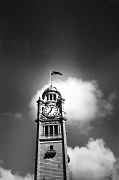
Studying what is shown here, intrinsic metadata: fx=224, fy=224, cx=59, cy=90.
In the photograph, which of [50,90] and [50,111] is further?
[50,90]

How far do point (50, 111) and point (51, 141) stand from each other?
30.3ft

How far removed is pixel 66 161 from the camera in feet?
176

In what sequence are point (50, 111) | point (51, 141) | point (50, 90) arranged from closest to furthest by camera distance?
point (51, 141), point (50, 111), point (50, 90)

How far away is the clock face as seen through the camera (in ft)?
205

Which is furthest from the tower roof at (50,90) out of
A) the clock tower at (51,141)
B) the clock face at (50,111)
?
the clock face at (50,111)

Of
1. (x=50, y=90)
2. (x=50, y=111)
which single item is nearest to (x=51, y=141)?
(x=50, y=111)

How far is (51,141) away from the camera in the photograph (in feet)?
189

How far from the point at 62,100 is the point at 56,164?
19606mm

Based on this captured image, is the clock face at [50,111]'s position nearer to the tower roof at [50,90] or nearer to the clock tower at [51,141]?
the clock tower at [51,141]

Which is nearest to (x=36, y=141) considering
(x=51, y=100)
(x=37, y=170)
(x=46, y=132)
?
(x=46, y=132)

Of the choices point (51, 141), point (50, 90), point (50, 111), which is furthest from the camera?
point (50, 90)

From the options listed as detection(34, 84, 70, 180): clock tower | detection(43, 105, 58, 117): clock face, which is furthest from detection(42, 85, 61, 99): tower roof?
detection(43, 105, 58, 117): clock face

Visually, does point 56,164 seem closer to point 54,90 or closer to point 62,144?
point 62,144

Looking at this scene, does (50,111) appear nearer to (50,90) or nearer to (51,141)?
(50,90)
